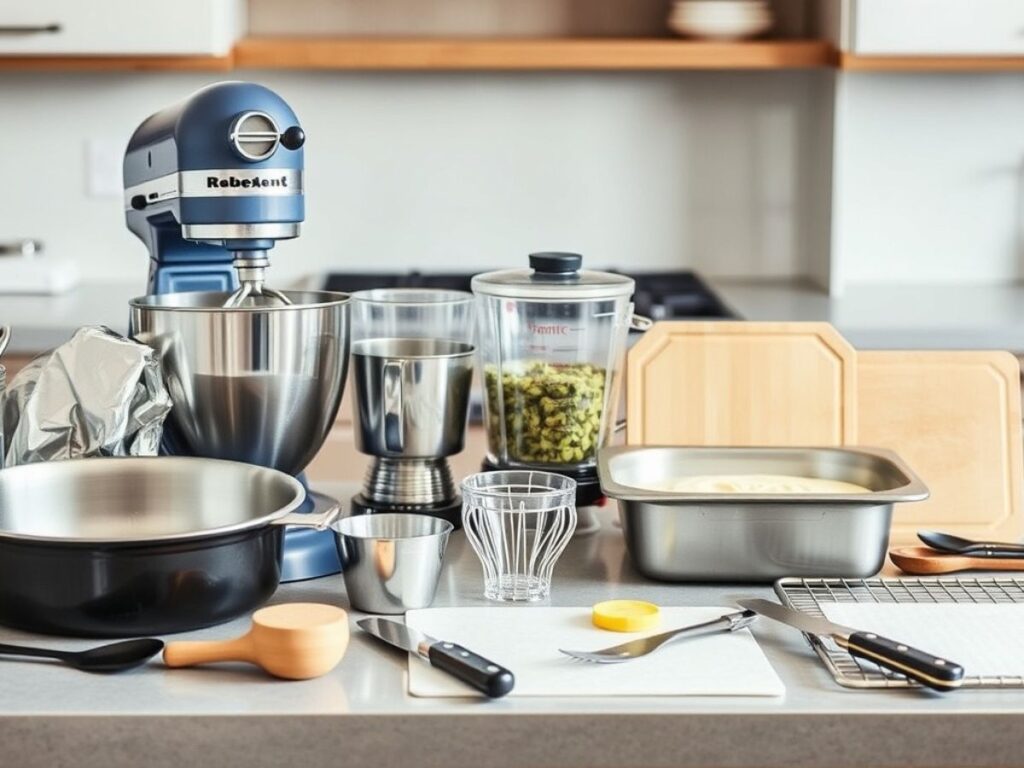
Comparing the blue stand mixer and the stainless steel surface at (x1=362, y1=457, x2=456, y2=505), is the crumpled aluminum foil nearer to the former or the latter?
the blue stand mixer

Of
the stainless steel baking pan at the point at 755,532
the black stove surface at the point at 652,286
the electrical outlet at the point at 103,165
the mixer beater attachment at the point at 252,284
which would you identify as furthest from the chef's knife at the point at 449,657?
the electrical outlet at the point at 103,165

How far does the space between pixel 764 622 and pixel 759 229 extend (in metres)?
2.18

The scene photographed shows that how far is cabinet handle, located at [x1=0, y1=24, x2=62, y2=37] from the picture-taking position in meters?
2.75

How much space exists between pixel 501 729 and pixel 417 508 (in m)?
0.45

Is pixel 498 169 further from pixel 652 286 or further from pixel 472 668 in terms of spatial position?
pixel 472 668

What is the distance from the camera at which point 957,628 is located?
1.12 metres

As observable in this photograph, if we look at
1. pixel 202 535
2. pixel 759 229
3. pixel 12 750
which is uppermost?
pixel 759 229

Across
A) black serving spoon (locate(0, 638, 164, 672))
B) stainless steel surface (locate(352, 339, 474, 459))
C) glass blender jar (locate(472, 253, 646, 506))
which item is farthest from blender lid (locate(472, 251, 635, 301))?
black serving spoon (locate(0, 638, 164, 672))

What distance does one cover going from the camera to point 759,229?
324 cm

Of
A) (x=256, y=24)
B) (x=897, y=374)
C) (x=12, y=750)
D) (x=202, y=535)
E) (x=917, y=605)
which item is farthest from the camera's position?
(x=256, y=24)

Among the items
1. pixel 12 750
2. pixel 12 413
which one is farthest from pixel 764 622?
pixel 12 413

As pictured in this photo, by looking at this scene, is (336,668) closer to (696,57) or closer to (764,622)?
→ (764,622)

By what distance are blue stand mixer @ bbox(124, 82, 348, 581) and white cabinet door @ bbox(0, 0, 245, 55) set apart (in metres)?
1.49

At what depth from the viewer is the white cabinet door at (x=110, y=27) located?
9.02 ft
